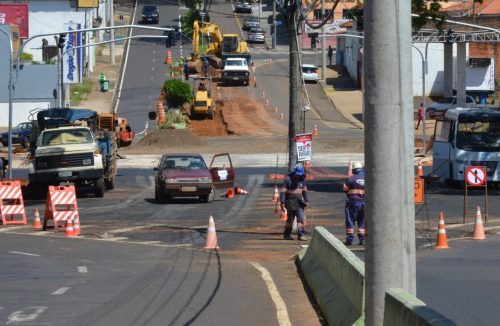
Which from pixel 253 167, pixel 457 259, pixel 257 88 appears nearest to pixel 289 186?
pixel 457 259

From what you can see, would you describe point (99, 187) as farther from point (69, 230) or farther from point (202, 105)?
point (202, 105)

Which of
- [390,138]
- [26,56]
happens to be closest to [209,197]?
[390,138]

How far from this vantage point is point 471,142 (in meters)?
37.6

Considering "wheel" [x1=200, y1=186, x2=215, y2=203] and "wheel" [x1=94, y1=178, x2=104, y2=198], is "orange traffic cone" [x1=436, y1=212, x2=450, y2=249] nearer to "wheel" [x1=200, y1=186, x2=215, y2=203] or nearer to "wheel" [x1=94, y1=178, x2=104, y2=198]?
"wheel" [x1=200, y1=186, x2=215, y2=203]

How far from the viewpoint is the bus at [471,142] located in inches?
1464

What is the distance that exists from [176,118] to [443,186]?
1243 inches

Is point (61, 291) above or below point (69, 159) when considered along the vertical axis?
below

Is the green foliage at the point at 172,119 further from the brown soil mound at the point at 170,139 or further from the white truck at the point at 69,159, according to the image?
the white truck at the point at 69,159

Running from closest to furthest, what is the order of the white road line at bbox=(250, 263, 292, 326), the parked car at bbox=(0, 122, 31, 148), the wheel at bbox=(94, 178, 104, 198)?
the white road line at bbox=(250, 263, 292, 326) < the wheel at bbox=(94, 178, 104, 198) < the parked car at bbox=(0, 122, 31, 148)

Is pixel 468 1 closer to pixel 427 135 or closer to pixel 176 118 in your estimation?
pixel 427 135

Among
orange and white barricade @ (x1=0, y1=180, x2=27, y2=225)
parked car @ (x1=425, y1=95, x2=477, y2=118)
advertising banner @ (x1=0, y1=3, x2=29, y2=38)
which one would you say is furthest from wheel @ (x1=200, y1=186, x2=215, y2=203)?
advertising banner @ (x1=0, y1=3, x2=29, y2=38)

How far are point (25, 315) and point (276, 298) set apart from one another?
3623 mm

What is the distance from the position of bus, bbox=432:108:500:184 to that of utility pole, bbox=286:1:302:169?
1062cm

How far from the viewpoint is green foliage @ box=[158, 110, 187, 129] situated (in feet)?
214
